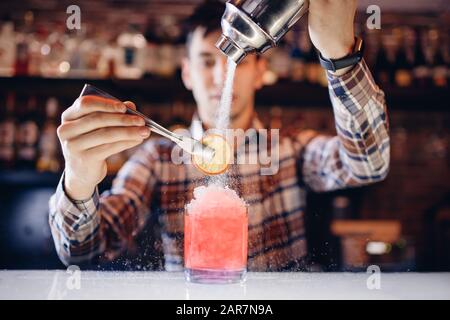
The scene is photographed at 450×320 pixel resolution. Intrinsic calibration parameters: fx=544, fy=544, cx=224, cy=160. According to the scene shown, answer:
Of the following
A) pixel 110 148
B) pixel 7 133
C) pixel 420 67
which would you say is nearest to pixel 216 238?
pixel 110 148

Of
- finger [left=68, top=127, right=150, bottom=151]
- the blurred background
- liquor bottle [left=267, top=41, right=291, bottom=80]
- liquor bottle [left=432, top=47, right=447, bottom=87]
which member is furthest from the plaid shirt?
liquor bottle [left=432, top=47, right=447, bottom=87]

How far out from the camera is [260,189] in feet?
6.59

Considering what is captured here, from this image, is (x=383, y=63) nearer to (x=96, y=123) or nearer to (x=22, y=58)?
(x=22, y=58)

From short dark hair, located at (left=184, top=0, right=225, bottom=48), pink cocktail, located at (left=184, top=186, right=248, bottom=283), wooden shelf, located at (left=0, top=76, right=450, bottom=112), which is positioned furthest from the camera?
wooden shelf, located at (left=0, top=76, right=450, bottom=112)

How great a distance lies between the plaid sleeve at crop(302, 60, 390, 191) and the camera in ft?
4.33

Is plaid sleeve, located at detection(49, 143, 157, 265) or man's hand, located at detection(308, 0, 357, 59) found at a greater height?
man's hand, located at detection(308, 0, 357, 59)

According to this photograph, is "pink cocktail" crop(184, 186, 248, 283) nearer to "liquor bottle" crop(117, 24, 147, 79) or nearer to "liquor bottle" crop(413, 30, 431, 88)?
"liquor bottle" crop(117, 24, 147, 79)

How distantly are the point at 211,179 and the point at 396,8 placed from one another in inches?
100

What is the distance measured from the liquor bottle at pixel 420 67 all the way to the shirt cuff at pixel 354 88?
1.82 metres

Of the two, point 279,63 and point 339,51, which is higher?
point 279,63

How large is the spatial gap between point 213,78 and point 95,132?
1015 mm

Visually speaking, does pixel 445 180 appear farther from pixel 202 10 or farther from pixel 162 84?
pixel 202 10

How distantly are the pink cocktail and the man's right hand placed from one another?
19 centimetres

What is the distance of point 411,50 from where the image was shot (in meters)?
3.31
